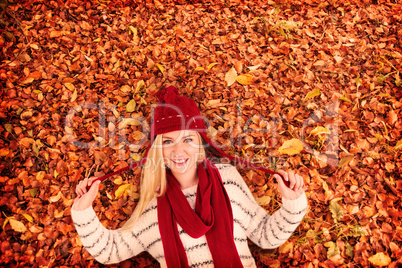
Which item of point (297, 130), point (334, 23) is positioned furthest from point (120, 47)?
point (334, 23)

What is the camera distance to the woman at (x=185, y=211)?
187 centimetres

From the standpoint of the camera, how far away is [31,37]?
2.70m

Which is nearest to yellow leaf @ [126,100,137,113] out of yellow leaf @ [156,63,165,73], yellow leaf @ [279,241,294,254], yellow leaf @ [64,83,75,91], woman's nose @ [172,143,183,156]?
yellow leaf @ [156,63,165,73]

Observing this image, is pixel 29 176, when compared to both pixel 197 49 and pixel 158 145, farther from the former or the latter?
pixel 197 49

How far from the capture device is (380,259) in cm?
211

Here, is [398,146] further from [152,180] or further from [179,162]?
[152,180]

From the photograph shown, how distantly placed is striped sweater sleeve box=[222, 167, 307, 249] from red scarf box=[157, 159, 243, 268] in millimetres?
188

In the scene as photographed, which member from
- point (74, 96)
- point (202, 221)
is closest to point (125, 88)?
point (74, 96)

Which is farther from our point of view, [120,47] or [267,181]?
[120,47]

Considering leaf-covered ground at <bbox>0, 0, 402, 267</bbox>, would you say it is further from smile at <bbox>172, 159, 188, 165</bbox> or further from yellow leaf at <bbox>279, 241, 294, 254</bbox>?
smile at <bbox>172, 159, 188, 165</bbox>

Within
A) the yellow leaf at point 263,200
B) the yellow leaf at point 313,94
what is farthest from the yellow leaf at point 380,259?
the yellow leaf at point 313,94

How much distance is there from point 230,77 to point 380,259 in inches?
84.8

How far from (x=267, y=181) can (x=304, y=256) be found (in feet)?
2.35

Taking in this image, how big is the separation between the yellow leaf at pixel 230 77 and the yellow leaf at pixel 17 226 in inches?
92.8
